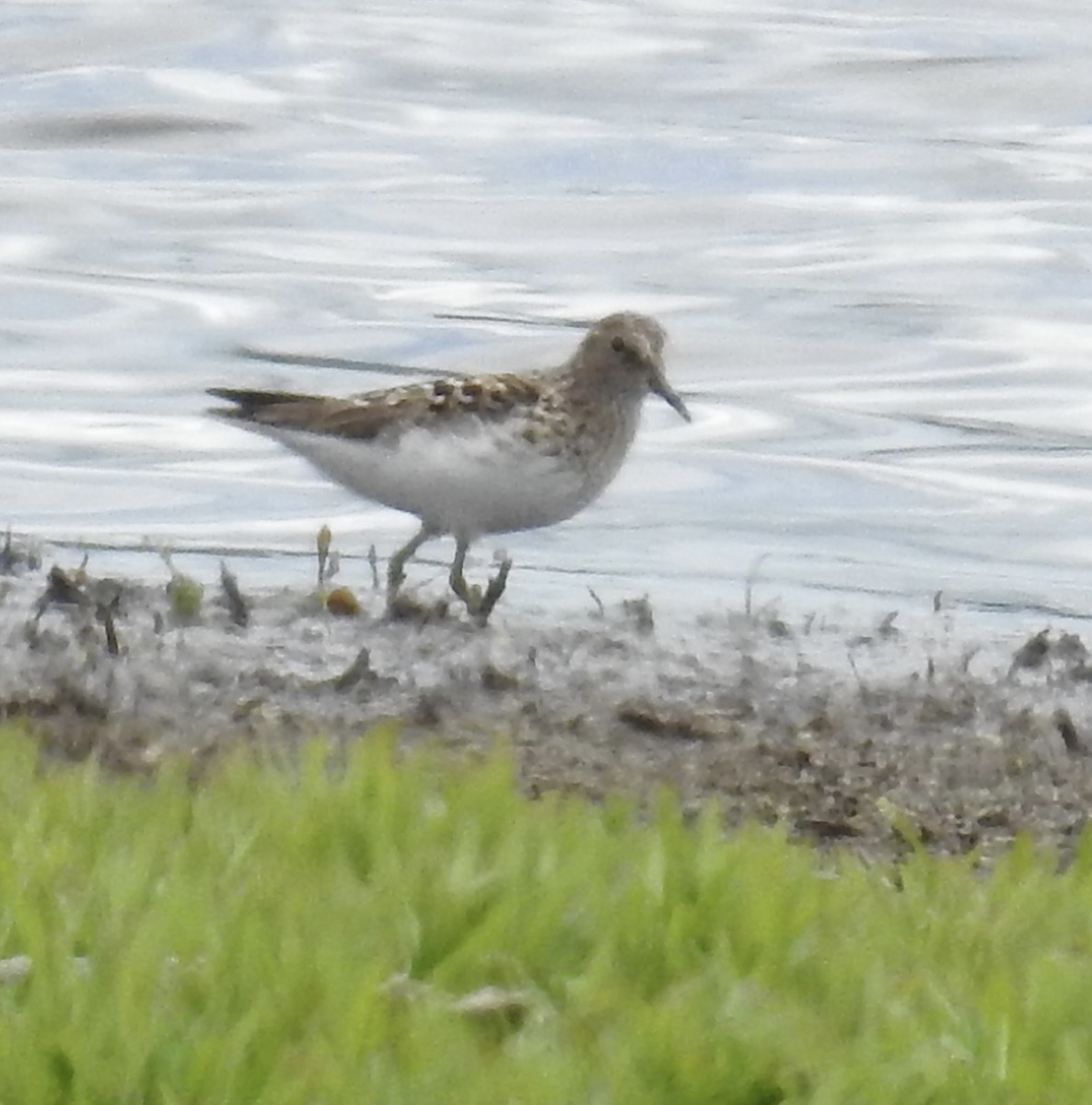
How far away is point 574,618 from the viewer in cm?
928

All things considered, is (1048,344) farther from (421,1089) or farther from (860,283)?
(421,1089)

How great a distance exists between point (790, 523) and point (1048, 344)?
4.29 metres

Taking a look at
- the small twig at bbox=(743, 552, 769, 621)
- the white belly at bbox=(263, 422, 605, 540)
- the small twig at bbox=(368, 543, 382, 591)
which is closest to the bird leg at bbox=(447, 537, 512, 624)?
the white belly at bbox=(263, 422, 605, 540)

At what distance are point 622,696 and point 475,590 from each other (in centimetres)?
115

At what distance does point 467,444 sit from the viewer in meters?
8.66

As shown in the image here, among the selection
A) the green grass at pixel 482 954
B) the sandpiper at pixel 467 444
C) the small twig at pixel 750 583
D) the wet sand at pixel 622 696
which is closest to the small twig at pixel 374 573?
the wet sand at pixel 622 696

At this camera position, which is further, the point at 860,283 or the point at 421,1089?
the point at 860,283

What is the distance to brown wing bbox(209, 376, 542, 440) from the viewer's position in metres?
8.73

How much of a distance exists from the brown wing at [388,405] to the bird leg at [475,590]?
0.45 m

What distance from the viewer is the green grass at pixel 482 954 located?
3.85m


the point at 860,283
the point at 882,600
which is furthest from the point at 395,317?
the point at 882,600

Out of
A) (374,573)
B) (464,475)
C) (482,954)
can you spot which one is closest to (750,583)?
(374,573)

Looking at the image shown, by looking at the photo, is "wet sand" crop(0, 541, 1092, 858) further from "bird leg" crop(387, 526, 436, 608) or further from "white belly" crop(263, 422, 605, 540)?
"white belly" crop(263, 422, 605, 540)

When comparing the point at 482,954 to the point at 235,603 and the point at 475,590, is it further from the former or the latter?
the point at 475,590
